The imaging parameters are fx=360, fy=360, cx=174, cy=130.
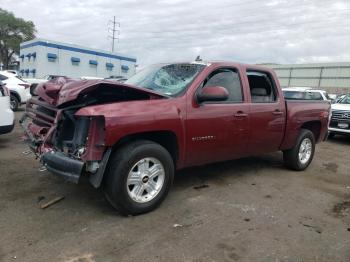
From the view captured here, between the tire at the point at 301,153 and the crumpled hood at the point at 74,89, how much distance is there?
3228 millimetres

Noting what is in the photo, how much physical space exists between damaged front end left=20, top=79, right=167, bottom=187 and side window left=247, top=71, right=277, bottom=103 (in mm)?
1987

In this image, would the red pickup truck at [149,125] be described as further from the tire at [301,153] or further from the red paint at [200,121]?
the tire at [301,153]

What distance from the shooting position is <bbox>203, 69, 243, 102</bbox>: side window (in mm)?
5074

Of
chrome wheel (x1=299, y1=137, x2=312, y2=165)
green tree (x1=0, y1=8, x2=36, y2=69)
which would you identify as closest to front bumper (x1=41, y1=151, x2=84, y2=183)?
chrome wheel (x1=299, y1=137, x2=312, y2=165)

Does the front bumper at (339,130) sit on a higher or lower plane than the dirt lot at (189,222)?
higher

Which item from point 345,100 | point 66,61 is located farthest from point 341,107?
point 66,61

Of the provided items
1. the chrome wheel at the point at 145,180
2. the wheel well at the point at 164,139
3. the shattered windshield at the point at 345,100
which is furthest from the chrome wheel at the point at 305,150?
the shattered windshield at the point at 345,100

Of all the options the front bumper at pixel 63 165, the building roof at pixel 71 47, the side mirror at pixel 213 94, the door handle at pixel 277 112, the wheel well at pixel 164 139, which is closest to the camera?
the front bumper at pixel 63 165

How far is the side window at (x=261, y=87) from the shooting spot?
567 centimetres

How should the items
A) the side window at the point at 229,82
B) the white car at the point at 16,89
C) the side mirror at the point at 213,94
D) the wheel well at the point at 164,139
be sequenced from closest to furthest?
the wheel well at the point at 164,139 → the side mirror at the point at 213,94 → the side window at the point at 229,82 → the white car at the point at 16,89

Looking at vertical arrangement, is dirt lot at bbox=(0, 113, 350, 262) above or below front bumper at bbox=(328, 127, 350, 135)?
below

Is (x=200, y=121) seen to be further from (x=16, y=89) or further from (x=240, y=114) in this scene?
(x=16, y=89)

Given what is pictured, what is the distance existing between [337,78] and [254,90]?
130ft

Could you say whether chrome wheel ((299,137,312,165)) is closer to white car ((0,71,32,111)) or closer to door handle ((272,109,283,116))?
door handle ((272,109,283,116))
